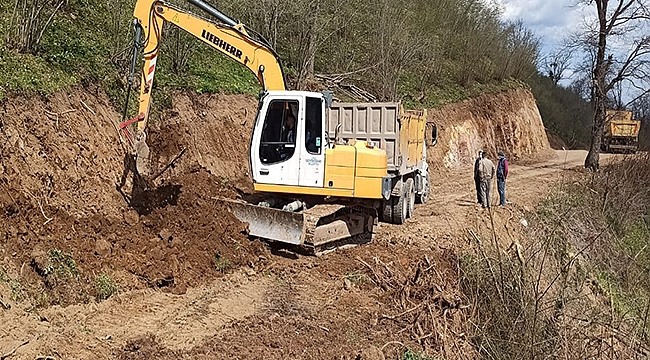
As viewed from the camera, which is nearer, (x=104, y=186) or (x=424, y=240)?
(x=104, y=186)

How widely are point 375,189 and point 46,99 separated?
5465mm

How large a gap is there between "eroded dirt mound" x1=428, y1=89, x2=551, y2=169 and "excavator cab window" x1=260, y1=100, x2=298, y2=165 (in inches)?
604

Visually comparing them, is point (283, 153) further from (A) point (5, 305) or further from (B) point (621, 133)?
(B) point (621, 133)

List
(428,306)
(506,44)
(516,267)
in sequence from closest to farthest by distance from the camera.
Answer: (516,267)
(428,306)
(506,44)

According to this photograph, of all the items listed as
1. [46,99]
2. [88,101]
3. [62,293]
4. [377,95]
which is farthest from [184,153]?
[377,95]

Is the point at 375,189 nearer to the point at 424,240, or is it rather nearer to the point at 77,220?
the point at 424,240

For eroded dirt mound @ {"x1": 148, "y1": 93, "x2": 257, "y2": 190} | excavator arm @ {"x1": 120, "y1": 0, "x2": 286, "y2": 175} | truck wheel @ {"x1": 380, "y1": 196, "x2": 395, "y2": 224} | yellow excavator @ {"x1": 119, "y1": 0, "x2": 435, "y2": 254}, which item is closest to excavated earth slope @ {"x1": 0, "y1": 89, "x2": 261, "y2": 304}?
yellow excavator @ {"x1": 119, "y1": 0, "x2": 435, "y2": 254}

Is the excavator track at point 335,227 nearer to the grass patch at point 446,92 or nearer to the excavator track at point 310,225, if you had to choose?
the excavator track at point 310,225

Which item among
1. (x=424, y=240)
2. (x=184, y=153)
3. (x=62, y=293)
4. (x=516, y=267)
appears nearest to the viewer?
(x=516, y=267)

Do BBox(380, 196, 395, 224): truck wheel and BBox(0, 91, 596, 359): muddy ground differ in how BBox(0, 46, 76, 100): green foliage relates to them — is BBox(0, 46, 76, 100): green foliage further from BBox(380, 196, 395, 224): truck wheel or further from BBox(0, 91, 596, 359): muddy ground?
BBox(380, 196, 395, 224): truck wheel

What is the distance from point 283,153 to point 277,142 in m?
0.21

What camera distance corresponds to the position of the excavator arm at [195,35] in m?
10.3

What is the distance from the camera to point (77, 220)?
913 centimetres

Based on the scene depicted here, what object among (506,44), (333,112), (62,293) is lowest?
(62,293)
